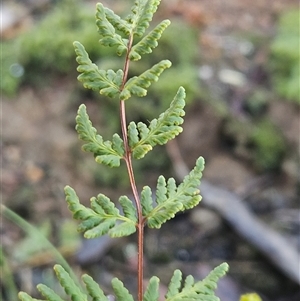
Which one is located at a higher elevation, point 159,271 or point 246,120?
point 246,120

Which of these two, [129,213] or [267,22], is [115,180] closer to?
[267,22]

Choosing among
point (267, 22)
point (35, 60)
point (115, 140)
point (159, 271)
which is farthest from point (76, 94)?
point (115, 140)

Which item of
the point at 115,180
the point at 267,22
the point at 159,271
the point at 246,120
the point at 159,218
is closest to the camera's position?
the point at 159,218

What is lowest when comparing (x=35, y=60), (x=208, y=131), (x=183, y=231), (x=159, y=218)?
(x=159, y=218)

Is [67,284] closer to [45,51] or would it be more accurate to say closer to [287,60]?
[45,51]

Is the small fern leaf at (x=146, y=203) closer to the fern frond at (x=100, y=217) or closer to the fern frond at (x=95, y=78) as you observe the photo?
the fern frond at (x=100, y=217)

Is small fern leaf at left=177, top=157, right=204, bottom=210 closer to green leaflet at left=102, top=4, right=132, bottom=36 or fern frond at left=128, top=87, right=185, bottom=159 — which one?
fern frond at left=128, top=87, right=185, bottom=159

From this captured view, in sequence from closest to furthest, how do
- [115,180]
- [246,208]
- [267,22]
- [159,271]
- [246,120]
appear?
[159,271] < [246,208] < [115,180] < [246,120] < [267,22]
